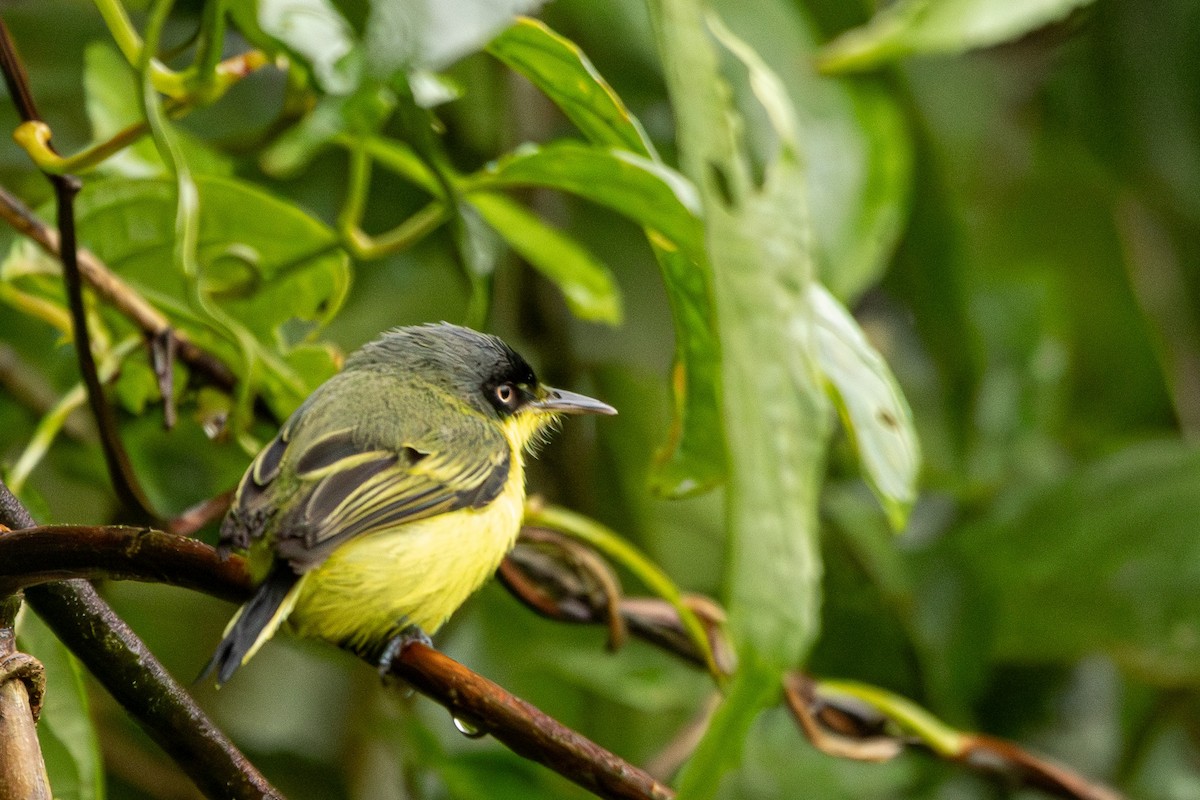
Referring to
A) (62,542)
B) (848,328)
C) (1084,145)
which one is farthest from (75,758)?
(1084,145)

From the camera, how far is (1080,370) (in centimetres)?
342

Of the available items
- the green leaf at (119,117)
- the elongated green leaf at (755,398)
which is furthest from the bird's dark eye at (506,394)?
the elongated green leaf at (755,398)

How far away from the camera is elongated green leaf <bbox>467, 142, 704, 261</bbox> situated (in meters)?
1.32

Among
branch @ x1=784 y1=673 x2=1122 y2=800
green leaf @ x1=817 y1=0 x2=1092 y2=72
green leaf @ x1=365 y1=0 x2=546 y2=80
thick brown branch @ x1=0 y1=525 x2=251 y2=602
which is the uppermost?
green leaf @ x1=365 y1=0 x2=546 y2=80

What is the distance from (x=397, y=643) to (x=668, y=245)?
1.83 feet

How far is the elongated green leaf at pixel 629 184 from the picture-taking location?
1.32 m

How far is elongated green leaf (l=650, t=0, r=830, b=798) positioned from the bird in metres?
0.61

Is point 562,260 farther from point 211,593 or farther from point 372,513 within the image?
point 211,593

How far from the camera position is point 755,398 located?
29.7 inches

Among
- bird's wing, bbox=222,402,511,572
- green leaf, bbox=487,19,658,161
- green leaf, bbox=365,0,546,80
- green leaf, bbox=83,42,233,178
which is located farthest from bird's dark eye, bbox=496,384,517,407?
green leaf, bbox=365,0,546,80

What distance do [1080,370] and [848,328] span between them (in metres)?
2.23

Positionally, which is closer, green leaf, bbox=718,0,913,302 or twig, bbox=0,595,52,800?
twig, bbox=0,595,52,800

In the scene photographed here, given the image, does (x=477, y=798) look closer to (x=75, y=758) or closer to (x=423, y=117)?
(x=75, y=758)

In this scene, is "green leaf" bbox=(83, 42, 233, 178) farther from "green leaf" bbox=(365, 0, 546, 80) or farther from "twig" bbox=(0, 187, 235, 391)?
"green leaf" bbox=(365, 0, 546, 80)
